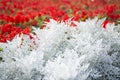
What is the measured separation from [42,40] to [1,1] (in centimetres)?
624

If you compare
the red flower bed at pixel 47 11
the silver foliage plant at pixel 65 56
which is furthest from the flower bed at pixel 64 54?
the red flower bed at pixel 47 11

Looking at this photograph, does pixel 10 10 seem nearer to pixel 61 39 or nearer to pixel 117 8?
pixel 117 8

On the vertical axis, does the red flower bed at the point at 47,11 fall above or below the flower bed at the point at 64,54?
below

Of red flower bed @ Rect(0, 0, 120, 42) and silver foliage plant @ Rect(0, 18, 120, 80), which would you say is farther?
red flower bed @ Rect(0, 0, 120, 42)

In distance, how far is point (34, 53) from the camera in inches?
142

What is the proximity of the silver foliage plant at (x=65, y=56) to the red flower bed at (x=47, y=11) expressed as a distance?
2.38m

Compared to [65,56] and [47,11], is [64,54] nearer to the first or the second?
[65,56]

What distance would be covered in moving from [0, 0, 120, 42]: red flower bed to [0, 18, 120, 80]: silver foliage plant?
2379 millimetres

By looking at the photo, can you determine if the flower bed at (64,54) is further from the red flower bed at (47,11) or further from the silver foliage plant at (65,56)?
the red flower bed at (47,11)

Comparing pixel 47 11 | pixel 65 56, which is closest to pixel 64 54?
pixel 65 56

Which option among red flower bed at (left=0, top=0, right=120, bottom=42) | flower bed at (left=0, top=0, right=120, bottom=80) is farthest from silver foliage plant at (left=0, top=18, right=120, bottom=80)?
red flower bed at (left=0, top=0, right=120, bottom=42)

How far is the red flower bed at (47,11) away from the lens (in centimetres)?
738

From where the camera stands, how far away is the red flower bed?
7.38 m

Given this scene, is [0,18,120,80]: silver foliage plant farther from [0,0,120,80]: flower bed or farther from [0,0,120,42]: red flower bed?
[0,0,120,42]: red flower bed
